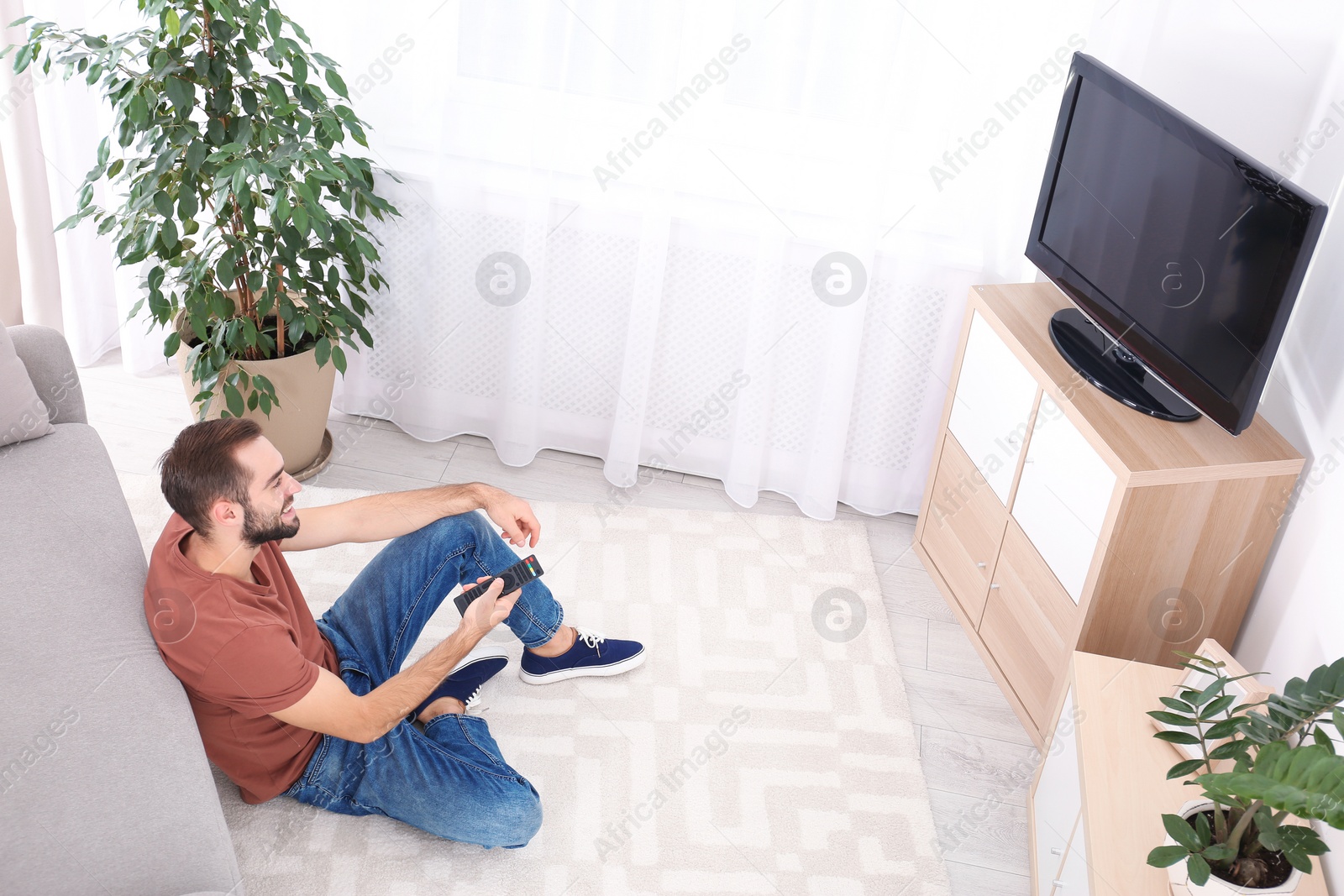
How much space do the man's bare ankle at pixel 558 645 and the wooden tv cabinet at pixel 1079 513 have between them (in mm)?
990

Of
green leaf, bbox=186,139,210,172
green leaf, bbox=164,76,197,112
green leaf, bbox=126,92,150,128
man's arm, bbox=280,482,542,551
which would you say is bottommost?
man's arm, bbox=280,482,542,551

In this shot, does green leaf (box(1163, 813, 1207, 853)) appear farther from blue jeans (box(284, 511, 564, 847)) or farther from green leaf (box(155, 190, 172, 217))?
green leaf (box(155, 190, 172, 217))

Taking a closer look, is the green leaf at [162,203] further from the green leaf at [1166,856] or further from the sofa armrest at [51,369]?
the green leaf at [1166,856]

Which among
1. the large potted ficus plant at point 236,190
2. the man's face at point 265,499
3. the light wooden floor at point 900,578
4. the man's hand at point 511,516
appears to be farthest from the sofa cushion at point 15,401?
the man's hand at point 511,516

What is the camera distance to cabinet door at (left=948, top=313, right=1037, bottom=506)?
7.94ft

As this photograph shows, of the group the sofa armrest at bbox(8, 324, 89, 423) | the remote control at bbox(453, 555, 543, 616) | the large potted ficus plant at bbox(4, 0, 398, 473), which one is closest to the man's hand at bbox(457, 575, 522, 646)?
the remote control at bbox(453, 555, 543, 616)

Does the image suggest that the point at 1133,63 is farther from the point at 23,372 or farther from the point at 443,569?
the point at 23,372

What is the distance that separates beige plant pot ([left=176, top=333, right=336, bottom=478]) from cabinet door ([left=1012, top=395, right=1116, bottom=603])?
1.72m

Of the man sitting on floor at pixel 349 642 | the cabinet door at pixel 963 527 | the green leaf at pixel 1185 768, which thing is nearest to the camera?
the green leaf at pixel 1185 768

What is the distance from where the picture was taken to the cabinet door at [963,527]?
8.43 feet

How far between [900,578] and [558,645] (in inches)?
38.8

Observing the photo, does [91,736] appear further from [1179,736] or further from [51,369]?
[1179,736]

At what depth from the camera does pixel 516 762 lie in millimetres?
2217

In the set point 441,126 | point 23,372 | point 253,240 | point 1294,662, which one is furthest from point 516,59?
point 1294,662
